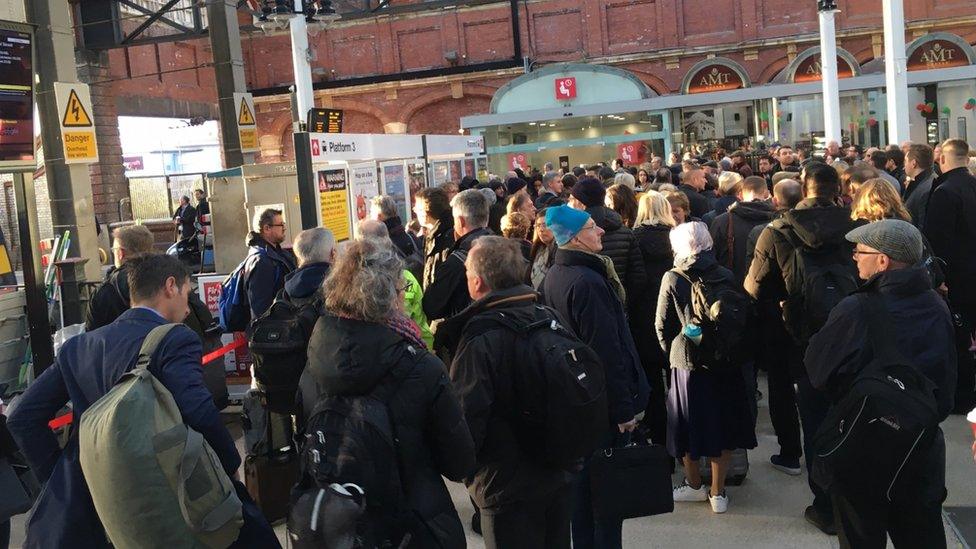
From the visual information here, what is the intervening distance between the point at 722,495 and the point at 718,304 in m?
1.23

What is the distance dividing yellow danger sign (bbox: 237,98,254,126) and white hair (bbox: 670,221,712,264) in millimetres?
14931

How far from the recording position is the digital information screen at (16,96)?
28.0ft

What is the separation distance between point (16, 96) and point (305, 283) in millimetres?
5724

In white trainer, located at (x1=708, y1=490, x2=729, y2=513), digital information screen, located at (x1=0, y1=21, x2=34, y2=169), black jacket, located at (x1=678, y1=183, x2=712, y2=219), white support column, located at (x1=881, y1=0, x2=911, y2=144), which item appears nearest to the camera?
white trainer, located at (x1=708, y1=490, x2=729, y2=513)

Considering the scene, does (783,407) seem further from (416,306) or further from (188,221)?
(188,221)

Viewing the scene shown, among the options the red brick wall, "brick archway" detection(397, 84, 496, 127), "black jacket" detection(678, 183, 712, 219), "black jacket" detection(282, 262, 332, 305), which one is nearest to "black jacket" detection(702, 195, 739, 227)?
"black jacket" detection(678, 183, 712, 219)

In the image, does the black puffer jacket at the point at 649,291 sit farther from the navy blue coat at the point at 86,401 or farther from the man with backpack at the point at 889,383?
the navy blue coat at the point at 86,401

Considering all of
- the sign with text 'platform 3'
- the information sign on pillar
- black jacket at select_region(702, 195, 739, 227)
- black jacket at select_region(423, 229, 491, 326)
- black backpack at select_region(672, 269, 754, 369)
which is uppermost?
the information sign on pillar

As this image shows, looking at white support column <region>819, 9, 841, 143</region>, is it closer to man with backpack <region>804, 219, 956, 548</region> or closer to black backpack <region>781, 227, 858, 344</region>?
black backpack <region>781, 227, 858, 344</region>

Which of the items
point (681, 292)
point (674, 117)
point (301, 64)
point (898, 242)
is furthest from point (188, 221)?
point (898, 242)

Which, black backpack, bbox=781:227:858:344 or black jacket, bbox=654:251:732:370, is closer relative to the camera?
black backpack, bbox=781:227:858:344

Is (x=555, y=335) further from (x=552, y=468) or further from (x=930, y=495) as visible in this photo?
(x=930, y=495)

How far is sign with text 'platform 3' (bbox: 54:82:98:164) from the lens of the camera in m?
9.84

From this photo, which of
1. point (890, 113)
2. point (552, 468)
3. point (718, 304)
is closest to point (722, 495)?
point (718, 304)
